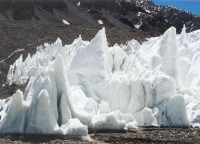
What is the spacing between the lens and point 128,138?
38.8 meters

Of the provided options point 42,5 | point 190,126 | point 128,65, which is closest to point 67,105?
point 190,126

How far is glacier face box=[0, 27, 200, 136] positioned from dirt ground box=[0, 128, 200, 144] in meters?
1.40

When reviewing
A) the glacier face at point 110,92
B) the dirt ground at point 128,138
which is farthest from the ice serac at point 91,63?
the dirt ground at point 128,138

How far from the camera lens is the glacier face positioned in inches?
1586

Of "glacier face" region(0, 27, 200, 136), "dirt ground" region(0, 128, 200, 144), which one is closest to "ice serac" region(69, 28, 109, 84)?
"glacier face" region(0, 27, 200, 136)

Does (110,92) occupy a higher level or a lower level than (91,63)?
lower

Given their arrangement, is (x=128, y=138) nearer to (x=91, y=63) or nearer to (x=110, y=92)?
(x=110, y=92)

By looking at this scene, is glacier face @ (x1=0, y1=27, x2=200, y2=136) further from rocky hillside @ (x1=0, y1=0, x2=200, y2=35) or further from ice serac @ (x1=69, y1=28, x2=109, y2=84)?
rocky hillside @ (x1=0, y1=0, x2=200, y2=35)

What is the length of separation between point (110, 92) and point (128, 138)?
10807 millimetres

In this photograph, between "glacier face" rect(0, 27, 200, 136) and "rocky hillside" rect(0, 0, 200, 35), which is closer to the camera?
"glacier face" rect(0, 27, 200, 136)

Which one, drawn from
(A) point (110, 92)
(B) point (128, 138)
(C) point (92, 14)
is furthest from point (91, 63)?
(C) point (92, 14)

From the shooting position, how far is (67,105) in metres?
41.2

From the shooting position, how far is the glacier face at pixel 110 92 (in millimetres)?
40281

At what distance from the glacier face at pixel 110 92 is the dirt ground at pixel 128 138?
4.58 feet
